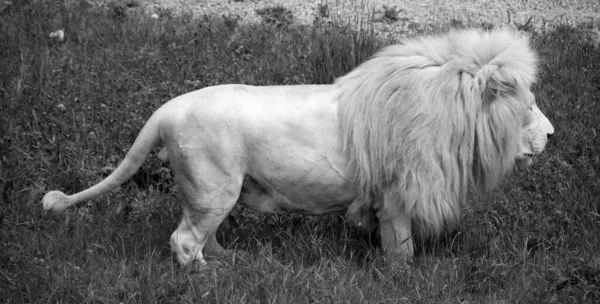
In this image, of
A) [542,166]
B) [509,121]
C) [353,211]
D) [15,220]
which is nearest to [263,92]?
[353,211]

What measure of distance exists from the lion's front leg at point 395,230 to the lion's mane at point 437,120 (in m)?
0.04

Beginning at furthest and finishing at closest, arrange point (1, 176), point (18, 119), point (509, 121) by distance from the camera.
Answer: point (18, 119) < point (1, 176) < point (509, 121)

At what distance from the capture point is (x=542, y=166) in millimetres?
5203

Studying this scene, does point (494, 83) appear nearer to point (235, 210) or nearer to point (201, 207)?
point (201, 207)

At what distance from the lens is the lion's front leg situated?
4.21 metres

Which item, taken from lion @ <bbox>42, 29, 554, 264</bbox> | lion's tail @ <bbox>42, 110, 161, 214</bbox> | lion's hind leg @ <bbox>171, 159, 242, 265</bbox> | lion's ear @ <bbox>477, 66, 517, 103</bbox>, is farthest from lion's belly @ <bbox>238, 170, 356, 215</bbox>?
lion's ear @ <bbox>477, 66, 517, 103</bbox>

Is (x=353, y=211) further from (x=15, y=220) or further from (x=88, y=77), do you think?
(x=88, y=77)

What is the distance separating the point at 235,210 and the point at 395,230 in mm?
1092

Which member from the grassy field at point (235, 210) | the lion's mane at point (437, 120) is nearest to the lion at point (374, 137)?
the lion's mane at point (437, 120)

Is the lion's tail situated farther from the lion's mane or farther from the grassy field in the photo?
the lion's mane

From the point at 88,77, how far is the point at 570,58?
330 cm

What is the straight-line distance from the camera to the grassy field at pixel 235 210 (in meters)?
4.04

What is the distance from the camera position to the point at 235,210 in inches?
197

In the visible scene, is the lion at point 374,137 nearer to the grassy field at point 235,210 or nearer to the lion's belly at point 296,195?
the lion's belly at point 296,195
